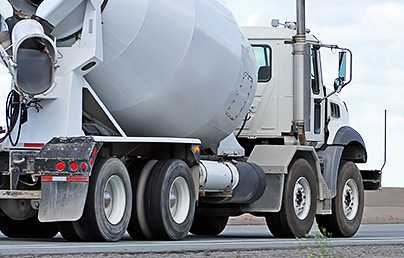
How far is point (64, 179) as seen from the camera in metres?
16.0

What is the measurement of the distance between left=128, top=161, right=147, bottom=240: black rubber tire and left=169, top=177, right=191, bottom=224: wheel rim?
509mm

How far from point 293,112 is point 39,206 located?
24.3 feet

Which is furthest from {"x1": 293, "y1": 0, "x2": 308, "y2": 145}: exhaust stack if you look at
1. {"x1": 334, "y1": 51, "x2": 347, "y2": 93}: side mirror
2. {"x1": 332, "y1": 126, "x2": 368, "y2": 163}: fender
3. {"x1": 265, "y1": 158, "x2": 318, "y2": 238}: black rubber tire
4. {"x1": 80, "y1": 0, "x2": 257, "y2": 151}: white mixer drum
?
{"x1": 80, "y1": 0, "x2": 257, "y2": 151}: white mixer drum

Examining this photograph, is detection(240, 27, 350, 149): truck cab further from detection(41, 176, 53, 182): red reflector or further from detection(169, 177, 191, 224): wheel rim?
detection(41, 176, 53, 182): red reflector

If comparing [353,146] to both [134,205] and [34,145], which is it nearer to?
[134,205]

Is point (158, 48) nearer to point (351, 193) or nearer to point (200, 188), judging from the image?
point (200, 188)

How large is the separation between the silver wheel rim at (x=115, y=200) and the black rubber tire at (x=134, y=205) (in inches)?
26.6

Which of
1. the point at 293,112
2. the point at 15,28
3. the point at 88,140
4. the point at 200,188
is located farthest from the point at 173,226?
the point at 293,112

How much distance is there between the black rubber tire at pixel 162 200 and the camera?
17594 mm

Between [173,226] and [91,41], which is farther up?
[91,41]

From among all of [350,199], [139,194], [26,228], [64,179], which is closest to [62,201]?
[64,179]

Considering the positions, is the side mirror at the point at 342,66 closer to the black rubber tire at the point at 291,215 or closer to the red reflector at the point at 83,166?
the black rubber tire at the point at 291,215

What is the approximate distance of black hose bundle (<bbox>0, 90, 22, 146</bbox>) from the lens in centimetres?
→ 1677

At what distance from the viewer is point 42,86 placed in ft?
53.9
